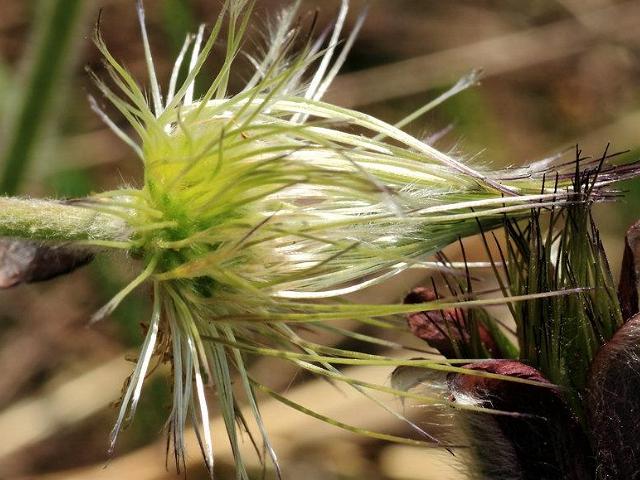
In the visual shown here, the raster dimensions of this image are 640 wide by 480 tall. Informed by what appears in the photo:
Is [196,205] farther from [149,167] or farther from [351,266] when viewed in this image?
[351,266]

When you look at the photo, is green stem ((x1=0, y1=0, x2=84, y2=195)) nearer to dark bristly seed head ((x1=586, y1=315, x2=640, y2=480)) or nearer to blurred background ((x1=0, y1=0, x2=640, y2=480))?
blurred background ((x1=0, y1=0, x2=640, y2=480))

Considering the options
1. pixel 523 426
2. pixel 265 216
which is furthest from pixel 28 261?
pixel 523 426

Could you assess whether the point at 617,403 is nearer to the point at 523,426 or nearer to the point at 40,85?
the point at 523,426

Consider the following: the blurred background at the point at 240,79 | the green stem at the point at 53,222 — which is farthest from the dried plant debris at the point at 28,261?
the blurred background at the point at 240,79

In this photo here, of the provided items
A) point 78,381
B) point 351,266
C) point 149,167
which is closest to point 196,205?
point 149,167

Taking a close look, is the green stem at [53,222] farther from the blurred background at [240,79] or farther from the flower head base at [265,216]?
the blurred background at [240,79]

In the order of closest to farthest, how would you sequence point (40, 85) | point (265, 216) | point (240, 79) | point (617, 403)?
point (617, 403) → point (265, 216) → point (40, 85) → point (240, 79)
